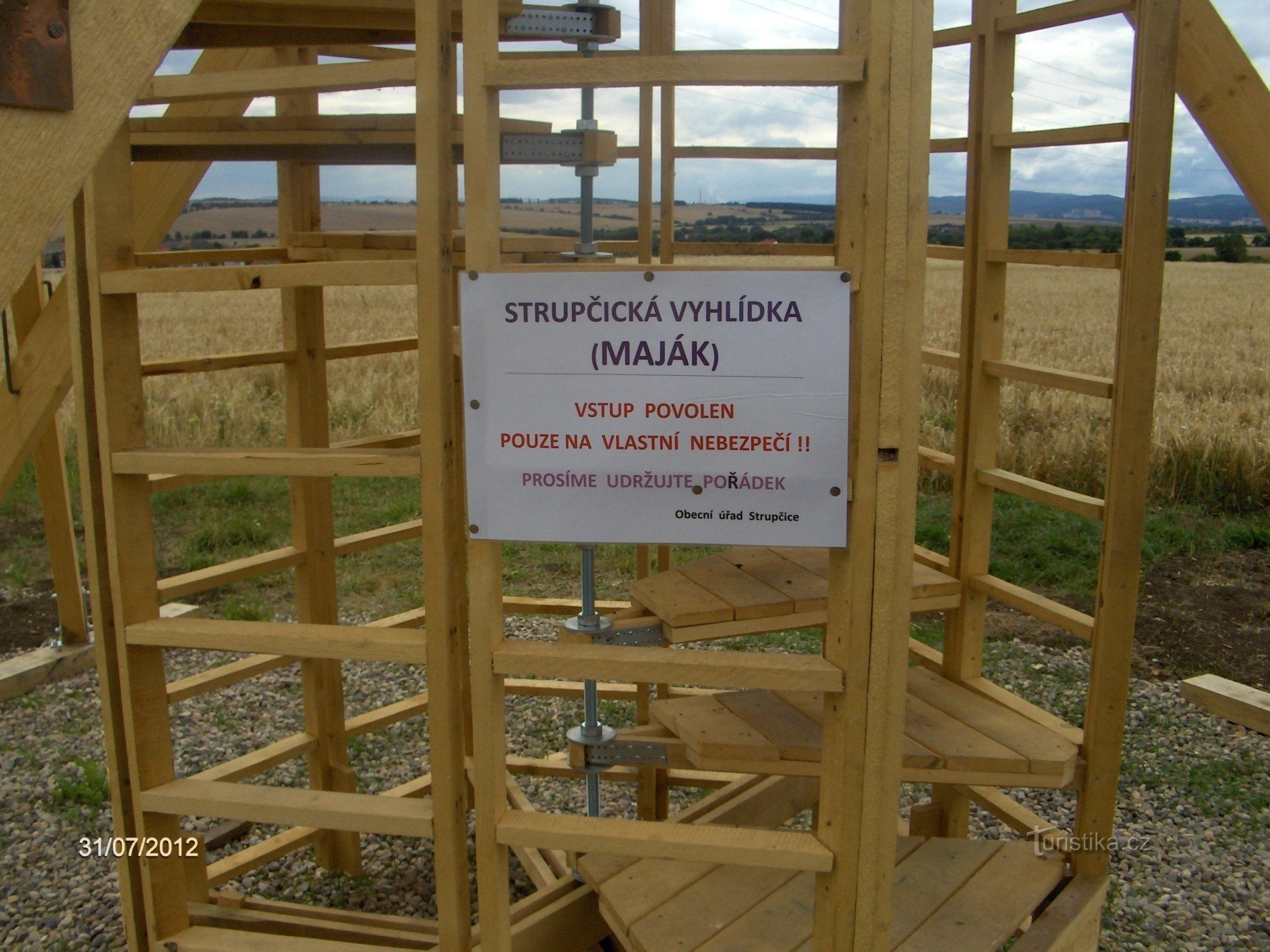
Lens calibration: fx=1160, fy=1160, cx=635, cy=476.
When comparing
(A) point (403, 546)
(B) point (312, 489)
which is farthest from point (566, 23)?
(A) point (403, 546)

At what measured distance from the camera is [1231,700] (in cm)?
529

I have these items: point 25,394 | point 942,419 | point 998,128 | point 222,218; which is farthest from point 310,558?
point 222,218

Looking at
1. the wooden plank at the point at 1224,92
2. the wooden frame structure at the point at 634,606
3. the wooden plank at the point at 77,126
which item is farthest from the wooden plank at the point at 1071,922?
the wooden plank at the point at 77,126

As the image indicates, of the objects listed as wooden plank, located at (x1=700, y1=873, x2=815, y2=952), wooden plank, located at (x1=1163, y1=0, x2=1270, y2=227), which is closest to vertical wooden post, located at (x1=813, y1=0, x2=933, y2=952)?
wooden plank, located at (x1=700, y1=873, x2=815, y2=952)

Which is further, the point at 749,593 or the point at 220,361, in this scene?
the point at 220,361

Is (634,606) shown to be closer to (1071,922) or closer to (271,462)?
(271,462)

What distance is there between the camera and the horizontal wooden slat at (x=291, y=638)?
259 centimetres

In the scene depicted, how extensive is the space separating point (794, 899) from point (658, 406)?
1.49 meters

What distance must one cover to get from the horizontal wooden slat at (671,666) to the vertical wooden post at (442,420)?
0.16m

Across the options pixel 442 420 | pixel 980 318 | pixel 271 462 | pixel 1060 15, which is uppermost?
pixel 1060 15

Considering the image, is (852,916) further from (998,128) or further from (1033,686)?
(1033,686)

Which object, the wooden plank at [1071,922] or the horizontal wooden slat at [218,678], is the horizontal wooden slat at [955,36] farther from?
the horizontal wooden slat at [218,678]

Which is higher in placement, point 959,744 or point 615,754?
point 959,744

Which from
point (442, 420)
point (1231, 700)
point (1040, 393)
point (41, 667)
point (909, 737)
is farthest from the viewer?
point (1040, 393)
